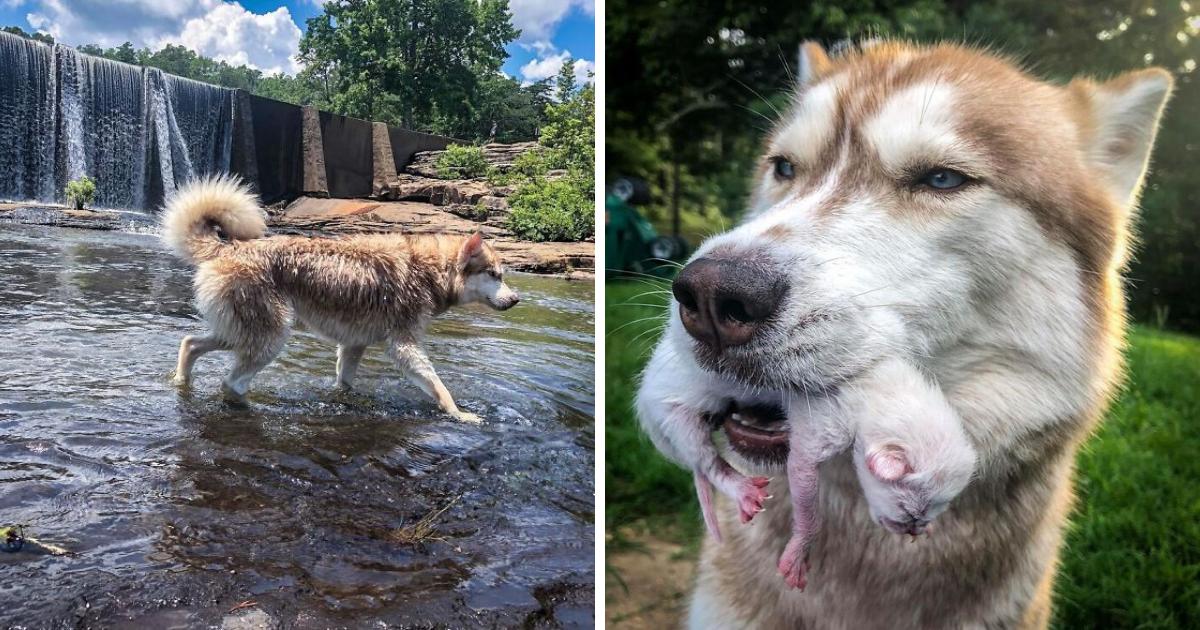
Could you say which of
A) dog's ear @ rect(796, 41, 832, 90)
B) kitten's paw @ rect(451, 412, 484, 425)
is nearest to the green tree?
kitten's paw @ rect(451, 412, 484, 425)

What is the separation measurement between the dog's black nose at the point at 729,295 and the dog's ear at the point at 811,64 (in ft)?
2.14

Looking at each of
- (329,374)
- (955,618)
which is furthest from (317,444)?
(955,618)

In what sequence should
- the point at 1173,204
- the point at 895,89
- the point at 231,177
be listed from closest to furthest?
1. the point at 895,89
2. the point at 1173,204
3. the point at 231,177

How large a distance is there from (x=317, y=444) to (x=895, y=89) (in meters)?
2.01

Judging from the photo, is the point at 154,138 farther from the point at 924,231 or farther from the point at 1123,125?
the point at 1123,125

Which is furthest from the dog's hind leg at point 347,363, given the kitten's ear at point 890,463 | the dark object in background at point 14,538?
the kitten's ear at point 890,463

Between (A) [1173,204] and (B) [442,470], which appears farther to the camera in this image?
(B) [442,470]

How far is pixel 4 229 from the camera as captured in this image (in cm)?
237

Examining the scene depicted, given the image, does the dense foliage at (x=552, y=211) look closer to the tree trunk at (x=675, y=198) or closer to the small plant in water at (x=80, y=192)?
the tree trunk at (x=675, y=198)

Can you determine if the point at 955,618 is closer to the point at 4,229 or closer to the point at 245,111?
the point at 245,111

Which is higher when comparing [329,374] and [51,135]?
[51,135]

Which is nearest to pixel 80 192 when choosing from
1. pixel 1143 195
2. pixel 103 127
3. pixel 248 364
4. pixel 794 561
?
pixel 103 127

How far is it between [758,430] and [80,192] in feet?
7.07

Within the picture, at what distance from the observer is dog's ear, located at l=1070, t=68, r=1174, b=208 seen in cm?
151
